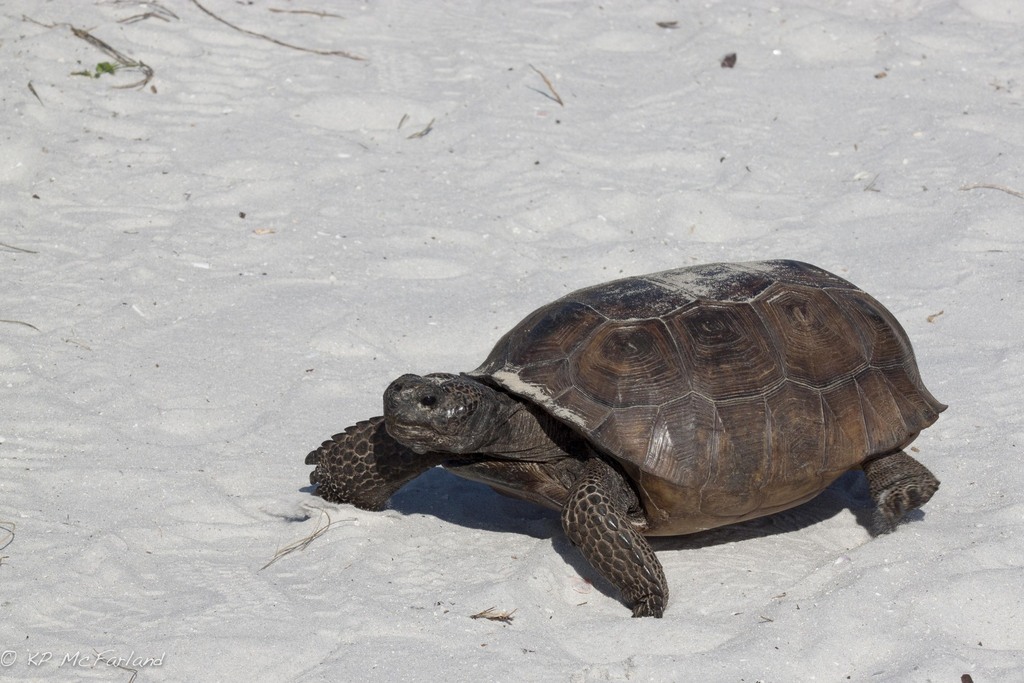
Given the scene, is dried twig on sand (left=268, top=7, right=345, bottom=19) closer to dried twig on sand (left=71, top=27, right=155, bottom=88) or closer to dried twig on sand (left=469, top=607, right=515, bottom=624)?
dried twig on sand (left=71, top=27, right=155, bottom=88)

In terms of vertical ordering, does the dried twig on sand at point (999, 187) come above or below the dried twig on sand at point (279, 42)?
above

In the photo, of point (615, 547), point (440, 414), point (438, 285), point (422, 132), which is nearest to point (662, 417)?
point (615, 547)

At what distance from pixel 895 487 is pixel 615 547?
92 centimetres

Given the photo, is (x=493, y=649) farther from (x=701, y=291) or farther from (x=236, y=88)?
(x=236, y=88)

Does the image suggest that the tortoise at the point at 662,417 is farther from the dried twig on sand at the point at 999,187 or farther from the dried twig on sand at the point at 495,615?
the dried twig on sand at the point at 999,187

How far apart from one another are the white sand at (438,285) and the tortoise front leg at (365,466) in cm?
7

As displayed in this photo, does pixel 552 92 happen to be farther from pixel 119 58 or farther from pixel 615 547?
pixel 615 547

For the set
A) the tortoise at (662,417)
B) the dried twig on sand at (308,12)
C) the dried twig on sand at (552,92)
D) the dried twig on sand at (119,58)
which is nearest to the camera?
the tortoise at (662,417)

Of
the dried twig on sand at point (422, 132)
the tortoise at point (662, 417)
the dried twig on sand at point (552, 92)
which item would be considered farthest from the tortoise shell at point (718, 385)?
the dried twig on sand at point (552, 92)

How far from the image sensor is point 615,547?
310 cm

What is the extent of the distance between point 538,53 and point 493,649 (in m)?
4.34

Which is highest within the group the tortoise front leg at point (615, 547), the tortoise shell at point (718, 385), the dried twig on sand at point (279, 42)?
the tortoise shell at point (718, 385)

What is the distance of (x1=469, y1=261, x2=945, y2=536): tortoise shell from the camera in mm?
3205

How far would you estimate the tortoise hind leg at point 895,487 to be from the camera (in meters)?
3.34
